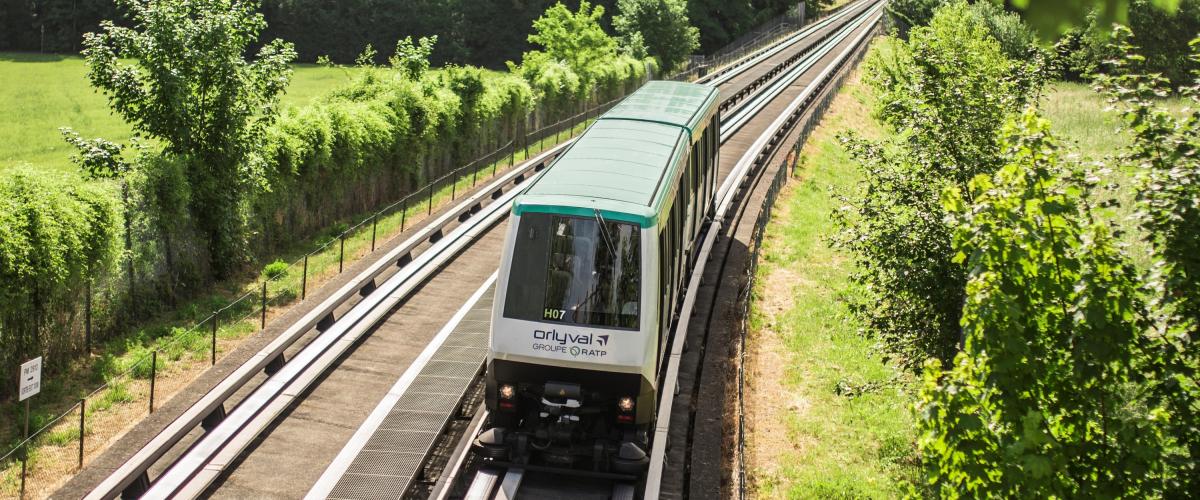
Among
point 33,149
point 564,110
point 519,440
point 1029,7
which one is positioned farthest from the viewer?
point 564,110

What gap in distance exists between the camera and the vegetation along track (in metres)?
12.3

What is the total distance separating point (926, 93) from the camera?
14883mm

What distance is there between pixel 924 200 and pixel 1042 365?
7223 millimetres

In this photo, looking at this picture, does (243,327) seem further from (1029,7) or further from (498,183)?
(1029,7)

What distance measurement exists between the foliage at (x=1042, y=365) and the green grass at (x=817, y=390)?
169 centimetres

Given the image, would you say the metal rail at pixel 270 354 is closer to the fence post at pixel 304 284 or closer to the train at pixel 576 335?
the fence post at pixel 304 284

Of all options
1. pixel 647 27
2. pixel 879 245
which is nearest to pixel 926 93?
pixel 879 245

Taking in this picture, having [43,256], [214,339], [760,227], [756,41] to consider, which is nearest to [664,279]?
[214,339]

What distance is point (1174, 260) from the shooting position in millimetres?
7434

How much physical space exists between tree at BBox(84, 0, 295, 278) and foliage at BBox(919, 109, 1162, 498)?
18.4 metres

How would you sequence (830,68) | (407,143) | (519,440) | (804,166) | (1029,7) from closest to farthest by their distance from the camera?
1. (1029,7)
2. (519,440)
3. (407,143)
4. (804,166)
5. (830,68)

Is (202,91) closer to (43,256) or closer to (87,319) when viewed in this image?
(87,319)

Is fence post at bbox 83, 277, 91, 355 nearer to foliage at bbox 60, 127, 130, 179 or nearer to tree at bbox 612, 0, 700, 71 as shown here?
foliage at bbox 60, 127, 130, 179

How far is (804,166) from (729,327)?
57.6 ft
